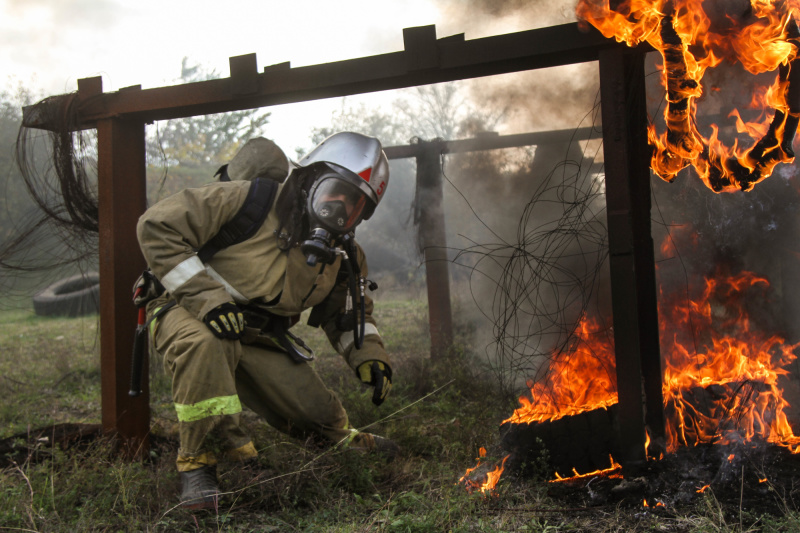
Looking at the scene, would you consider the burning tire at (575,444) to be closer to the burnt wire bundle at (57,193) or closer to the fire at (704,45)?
the fire at (704,45)

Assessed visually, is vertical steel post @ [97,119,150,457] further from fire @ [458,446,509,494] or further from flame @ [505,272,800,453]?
flame @ [505,272,800,453]

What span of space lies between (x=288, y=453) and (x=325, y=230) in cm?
119

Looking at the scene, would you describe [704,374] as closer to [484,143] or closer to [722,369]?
[722,369]

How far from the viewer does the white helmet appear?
11.4 ft

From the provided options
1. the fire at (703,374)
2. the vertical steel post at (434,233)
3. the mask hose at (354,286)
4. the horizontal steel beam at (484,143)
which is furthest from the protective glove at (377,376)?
the horizontal steel beam at (484,143)

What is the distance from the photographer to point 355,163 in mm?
3529

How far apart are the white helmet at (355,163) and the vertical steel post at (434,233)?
255 centimetres

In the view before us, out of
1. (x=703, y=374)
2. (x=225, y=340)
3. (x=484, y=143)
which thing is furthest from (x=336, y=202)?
(x=484, y=143)

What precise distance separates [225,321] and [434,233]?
363 cm

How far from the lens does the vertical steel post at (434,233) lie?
6254 millimetres

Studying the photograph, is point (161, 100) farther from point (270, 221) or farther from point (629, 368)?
point (629, 368)

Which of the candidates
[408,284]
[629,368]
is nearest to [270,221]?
[629,368]

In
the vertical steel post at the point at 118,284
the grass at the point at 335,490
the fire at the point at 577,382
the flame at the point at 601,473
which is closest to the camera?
the grass at the point at 335,490

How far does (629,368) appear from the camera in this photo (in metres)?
3.03
